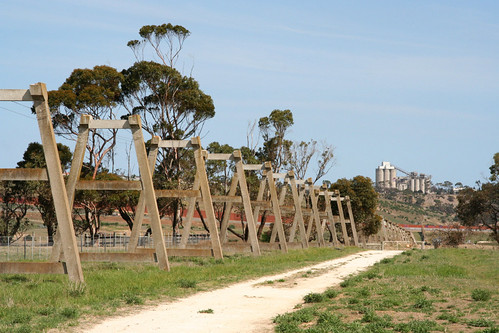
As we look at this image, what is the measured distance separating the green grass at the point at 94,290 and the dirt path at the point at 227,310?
62 centimetres

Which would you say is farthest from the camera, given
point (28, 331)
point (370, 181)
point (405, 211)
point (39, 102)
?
point (405, 211)

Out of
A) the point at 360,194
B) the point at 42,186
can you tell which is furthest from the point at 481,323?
the point at 360,194

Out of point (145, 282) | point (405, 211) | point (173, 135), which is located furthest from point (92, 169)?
point (405, 211)

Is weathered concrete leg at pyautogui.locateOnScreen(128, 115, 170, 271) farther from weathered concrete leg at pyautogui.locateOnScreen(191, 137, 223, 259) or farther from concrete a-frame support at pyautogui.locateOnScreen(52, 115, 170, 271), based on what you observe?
weathered concrete leg at pyautogui.locateOnScreen(191, 137, 223, 259)

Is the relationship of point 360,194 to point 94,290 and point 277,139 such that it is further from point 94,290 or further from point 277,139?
point 94,290

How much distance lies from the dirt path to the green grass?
0.62 meters

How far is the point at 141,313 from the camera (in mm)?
11891

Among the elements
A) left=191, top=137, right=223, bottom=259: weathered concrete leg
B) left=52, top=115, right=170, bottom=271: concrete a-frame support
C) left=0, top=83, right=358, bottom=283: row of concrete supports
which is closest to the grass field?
left=0, top=83, right=358, bottom=283: row of concrete supports

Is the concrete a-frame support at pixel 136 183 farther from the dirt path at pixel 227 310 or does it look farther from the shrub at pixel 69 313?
the shrub at pixel 69 313

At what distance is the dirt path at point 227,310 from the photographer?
34.3ft

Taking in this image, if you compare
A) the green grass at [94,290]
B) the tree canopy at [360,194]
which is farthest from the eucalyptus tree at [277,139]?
the green grass at [94,290]

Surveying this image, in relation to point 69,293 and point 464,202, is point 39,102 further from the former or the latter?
point 464,202

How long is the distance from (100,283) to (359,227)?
172ft

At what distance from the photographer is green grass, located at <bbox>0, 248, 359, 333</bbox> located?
35.5 ft
